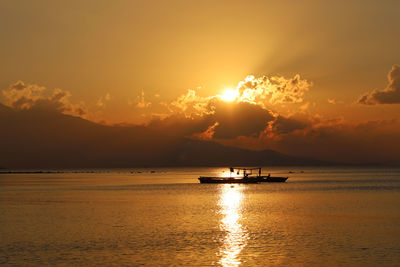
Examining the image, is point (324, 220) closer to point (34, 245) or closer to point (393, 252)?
point (393, 252)

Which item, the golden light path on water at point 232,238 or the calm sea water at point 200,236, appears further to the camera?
the calm sea water at point 200,236

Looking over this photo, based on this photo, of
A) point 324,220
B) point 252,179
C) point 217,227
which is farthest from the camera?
point 252,179

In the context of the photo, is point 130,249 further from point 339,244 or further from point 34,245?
point 339,244

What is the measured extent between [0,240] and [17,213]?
24575 mm

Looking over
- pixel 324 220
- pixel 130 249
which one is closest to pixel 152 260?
pixel 130 249

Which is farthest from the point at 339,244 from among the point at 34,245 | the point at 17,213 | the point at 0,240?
the point at 17,213

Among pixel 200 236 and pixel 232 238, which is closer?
pixel 232 238

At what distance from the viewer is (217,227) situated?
164 feet

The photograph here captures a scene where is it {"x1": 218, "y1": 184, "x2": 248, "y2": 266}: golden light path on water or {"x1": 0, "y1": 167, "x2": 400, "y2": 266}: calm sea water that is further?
{"x1": 0, "y1": 167, "x2": 400, "y2": 266}: calm sea water

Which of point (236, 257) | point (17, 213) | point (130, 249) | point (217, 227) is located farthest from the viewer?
point (17, 213)

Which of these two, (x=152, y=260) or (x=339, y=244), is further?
(x=339, y=244)

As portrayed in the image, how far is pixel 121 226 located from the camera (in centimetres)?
5144

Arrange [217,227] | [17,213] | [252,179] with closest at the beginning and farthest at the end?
1. [217,227]
2. [17,213]
3. [252,179]

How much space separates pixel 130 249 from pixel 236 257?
9.01 m
